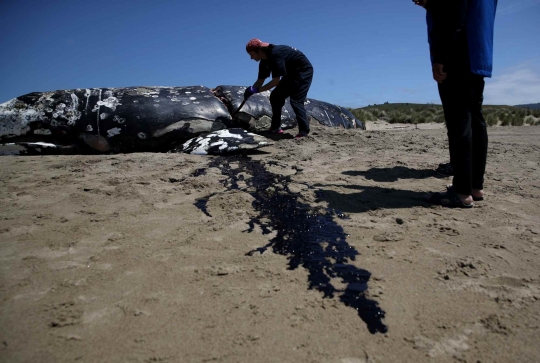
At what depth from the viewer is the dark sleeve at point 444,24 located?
2.10m

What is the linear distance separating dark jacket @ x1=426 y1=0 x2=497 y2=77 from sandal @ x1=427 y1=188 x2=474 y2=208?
2.61 feet

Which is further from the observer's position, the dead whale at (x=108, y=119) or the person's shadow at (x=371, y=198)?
the dead whale at (x=108, y=119)

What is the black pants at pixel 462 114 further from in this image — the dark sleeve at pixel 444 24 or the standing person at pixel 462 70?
the dark sleeve at pixel 444 24

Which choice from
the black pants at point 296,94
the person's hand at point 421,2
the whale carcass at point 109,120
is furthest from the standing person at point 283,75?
the person's hand at point 421,2

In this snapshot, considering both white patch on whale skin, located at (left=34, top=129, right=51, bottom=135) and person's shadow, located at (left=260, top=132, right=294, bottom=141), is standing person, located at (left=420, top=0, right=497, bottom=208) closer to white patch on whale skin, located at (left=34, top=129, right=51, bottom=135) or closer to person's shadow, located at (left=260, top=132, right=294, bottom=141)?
person's shadow, located at (left=260, top=132, right=294, bottom=141)

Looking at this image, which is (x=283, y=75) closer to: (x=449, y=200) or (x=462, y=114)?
(x=462, y=114)

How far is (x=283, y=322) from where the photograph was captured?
3.82 feet

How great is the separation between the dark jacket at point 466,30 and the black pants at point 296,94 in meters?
2.74

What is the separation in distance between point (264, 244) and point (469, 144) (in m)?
1.51

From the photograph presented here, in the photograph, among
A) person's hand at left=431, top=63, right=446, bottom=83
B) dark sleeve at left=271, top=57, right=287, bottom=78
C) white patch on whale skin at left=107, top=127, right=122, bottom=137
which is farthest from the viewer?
dark sleeve at left=271, top=57, right=287, bottom=78

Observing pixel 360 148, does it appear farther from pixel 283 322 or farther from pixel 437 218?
pixel 283 322

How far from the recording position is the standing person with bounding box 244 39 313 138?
4.71m

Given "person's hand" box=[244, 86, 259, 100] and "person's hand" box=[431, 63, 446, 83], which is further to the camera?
"person's hand" box=[244, 86, 259, 100]

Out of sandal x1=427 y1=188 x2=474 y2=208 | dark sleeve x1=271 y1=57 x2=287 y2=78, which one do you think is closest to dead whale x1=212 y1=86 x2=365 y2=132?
dark sleeve x1=271 y1=57 x2=287 y2=78
